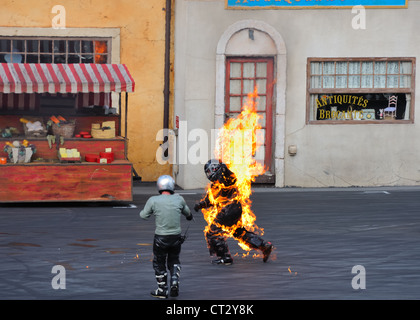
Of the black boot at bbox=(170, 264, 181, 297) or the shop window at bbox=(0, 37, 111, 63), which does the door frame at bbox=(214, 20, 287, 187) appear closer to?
the shop window at bbox=(0, 37, 111, 63)

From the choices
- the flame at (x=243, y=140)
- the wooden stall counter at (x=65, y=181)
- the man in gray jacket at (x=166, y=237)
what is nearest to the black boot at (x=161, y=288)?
the man in gray jacket at (x=166, y=237)

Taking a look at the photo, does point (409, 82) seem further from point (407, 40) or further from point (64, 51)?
point (64, 51)

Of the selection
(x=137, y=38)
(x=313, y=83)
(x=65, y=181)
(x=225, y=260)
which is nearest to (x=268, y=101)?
(x=313, y=83)

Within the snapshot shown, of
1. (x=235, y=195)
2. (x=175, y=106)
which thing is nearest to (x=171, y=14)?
(x=175, y=106)

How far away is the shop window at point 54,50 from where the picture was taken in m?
21.0

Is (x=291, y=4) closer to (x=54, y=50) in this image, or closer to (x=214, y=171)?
(x=54, y=50)

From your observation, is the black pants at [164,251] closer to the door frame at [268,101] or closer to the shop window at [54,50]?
the door frame at [268,101]

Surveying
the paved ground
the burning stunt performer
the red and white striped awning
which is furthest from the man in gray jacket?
the red and white striped awning

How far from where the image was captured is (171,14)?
21.3 meters

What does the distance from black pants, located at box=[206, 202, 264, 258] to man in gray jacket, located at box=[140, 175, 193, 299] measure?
1.70 meters

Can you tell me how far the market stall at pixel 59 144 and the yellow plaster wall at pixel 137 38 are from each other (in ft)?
10.7

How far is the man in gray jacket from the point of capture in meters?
9.89

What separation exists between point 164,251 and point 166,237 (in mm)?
155

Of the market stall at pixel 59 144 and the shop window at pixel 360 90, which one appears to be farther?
the shop window at pixel 360 90
